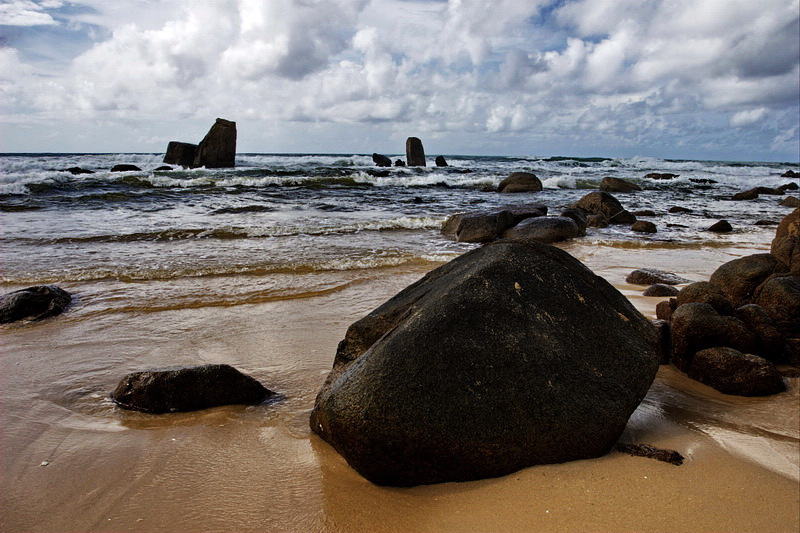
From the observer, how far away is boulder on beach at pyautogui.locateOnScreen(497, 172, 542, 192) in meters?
23.0

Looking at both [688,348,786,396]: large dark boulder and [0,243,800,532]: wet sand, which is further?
[688,348,786,396]: large dark boulder

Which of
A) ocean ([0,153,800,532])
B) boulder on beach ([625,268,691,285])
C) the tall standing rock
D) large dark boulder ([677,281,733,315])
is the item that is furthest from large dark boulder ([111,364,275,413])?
the tall standing rock

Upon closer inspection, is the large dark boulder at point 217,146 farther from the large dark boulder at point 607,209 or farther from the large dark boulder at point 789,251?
the large dark boulder at point 789,251

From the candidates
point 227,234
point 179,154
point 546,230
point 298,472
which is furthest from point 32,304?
point 179,154

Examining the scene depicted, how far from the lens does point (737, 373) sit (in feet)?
10.7

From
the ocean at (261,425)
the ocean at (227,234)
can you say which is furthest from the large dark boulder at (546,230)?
the ocean at (261,425)

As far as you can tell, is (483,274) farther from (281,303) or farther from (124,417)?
(281,303)

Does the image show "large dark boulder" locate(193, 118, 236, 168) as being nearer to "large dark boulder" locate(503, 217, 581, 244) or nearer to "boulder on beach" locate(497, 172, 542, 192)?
"boulder on beach" locate(497, 172, 542, 192)

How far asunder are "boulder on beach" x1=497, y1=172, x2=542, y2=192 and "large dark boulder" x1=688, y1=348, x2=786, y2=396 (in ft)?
66.1

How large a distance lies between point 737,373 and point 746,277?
5.86 ft

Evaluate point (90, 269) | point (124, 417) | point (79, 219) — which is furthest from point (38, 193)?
point (124, 417)

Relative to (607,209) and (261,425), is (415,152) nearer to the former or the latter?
(607,209)

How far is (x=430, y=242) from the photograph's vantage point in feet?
33.9

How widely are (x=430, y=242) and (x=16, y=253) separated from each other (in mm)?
7000
